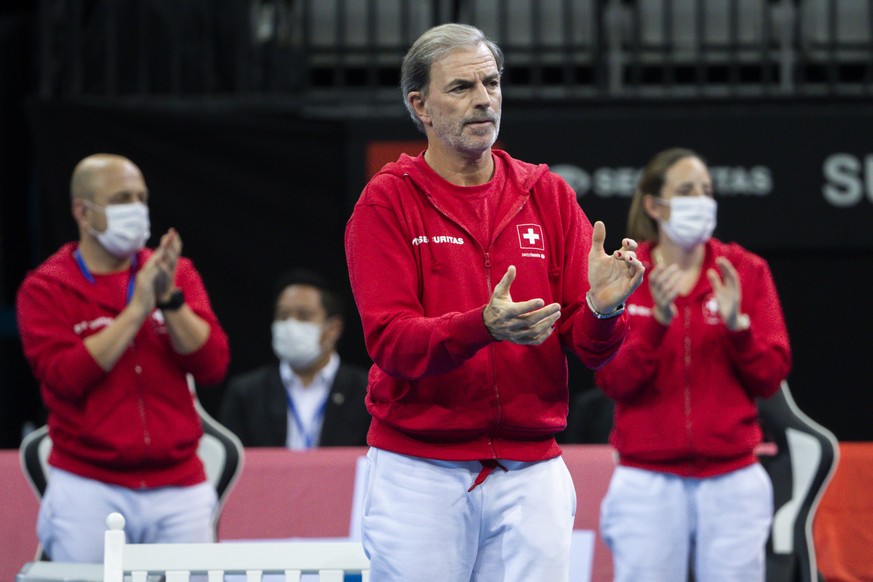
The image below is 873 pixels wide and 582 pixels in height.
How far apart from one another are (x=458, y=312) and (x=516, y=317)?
0.85 feet

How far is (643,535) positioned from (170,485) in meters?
1.52

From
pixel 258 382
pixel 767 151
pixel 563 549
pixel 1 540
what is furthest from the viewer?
pixel 767 151

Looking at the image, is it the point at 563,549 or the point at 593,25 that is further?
the point at 593,25

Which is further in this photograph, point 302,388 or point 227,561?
point 302,388

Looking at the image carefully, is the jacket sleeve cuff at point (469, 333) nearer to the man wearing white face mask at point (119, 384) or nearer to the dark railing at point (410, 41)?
the man wearing white face mask at point (119, 384)

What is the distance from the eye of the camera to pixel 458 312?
→ 263 centimetres

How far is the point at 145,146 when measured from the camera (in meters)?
6.89

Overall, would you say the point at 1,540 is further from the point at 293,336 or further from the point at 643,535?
the point at 643,535

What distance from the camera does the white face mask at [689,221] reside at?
4500mm

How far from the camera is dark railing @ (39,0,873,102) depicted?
7281 mm

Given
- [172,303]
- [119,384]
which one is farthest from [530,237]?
[119,384]

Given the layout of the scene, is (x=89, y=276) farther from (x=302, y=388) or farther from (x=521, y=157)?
(x=521, y=157)

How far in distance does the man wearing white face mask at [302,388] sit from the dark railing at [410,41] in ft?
4.91

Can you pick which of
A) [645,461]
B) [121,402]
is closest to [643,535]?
[645,461]
